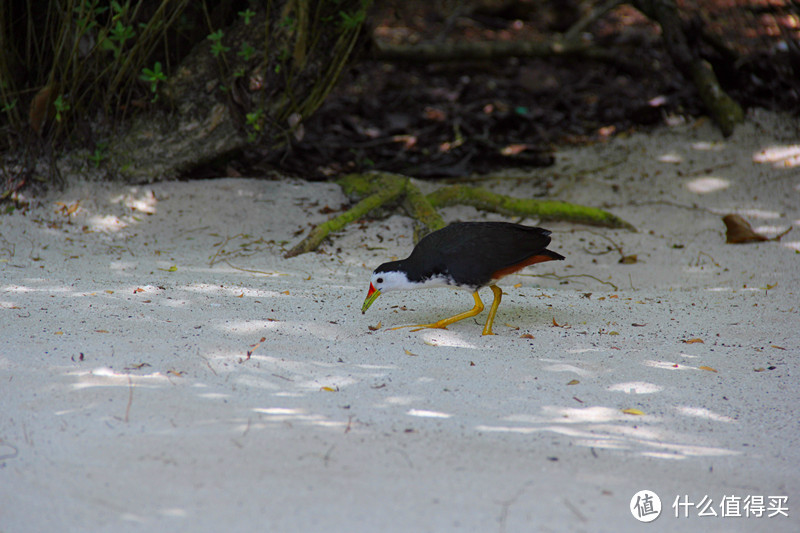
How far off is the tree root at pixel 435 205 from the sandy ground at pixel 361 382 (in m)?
0.16

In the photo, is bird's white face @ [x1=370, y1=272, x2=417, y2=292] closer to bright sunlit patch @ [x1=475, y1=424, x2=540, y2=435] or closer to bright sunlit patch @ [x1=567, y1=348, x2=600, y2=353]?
bright sunlit patch @ [x1=567, y1=348, x2=600, y2=353]

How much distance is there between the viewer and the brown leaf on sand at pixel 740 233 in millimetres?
5309

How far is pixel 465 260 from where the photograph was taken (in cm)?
356

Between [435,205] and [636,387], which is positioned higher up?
[636,387]

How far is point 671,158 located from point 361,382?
4.88 metres

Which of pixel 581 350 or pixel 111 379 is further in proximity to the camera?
pixel 581 350

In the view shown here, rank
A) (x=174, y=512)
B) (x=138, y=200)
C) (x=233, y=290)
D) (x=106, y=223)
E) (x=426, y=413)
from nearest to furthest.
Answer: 1. (x=174, y=512)
2. (x=426, y=413)
3. (x=233, y=290)
4. (x=106, y=223)
5. (x=138, y=200)

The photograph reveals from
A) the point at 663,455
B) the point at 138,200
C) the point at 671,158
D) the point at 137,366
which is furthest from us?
the point at 671,158

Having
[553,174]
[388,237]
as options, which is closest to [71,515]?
[388,237]

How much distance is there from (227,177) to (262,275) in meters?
1.79

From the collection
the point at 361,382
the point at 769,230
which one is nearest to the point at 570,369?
the point at 361,382

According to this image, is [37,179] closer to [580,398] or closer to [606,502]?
[580,398]

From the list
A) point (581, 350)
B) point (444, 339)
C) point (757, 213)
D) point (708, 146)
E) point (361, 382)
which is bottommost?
point (757, 213)

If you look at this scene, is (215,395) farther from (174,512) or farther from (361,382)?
(174,512)
